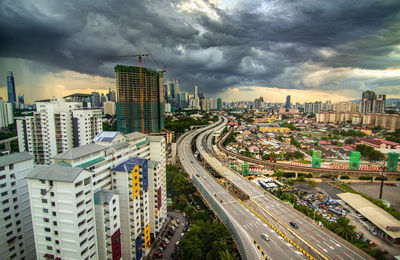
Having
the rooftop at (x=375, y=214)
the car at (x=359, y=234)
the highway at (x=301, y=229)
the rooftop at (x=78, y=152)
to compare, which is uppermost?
the rooftop at (x=78, y=152)

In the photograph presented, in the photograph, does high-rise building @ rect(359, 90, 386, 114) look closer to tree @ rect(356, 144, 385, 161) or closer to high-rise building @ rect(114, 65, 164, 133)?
tree @ rect(356, 144, 385, 161)

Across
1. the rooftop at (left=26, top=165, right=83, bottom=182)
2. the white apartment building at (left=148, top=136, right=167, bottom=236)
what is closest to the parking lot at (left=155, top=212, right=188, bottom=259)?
the white apartment building at (left=148, top=136, right=167, bottom=236)

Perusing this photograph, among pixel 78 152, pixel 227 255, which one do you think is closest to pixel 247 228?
pixel 227 255

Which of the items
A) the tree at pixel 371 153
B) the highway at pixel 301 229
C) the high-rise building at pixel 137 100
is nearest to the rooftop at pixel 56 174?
the highway at pixel 301 229

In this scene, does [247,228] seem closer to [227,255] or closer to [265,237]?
[265,237]

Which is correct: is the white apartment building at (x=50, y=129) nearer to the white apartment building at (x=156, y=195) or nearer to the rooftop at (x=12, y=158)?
the rooftop at (x=12, y=158)

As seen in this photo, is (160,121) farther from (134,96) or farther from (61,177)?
(61,177)
